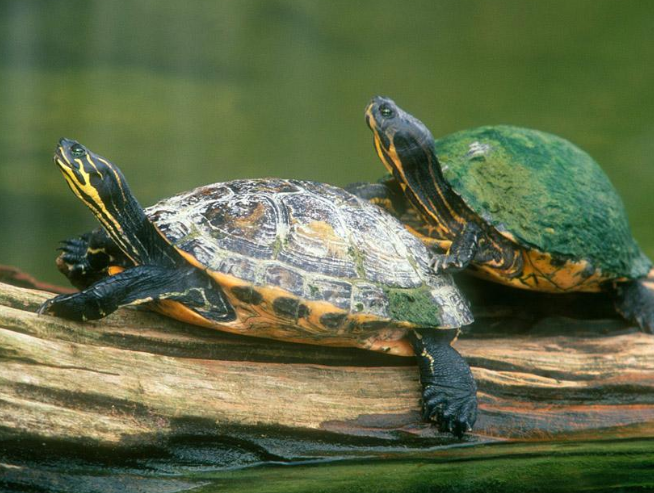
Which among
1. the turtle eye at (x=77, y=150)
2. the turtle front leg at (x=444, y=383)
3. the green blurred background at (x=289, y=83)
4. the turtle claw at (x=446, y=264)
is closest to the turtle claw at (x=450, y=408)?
the turtle front leg at (x=444, y=383)

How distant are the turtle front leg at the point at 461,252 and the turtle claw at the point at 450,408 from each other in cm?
52

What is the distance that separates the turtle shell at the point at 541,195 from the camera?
2.95 meters

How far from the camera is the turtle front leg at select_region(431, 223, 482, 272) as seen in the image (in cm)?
268

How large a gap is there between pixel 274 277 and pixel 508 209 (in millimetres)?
1264

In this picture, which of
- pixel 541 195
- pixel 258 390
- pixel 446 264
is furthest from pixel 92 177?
pixel 541 195

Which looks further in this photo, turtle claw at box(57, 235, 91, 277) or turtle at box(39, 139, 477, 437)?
turtle claw at box(57, 235, 91, 277)

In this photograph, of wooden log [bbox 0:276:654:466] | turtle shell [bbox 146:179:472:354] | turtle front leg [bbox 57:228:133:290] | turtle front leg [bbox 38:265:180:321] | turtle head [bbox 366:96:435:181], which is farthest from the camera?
turtle head [bbox 366:96:435:181]

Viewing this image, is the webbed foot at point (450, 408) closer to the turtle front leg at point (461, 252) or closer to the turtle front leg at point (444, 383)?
the turtle front leg at point (444, 383)

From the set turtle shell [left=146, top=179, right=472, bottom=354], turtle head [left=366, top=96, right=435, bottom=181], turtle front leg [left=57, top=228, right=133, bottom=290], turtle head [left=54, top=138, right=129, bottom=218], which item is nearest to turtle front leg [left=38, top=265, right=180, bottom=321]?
turtle shell [left=146, top=179, right=472, bottom=354]

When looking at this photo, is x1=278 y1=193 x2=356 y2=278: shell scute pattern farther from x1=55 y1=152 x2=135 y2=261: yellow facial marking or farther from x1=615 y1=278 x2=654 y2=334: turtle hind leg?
x1=615 y1=278 x2=654 y2=334: turtle hind leg

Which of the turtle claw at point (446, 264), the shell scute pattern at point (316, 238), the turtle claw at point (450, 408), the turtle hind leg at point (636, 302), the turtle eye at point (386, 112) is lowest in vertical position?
the turtle claw at point (450, 408)

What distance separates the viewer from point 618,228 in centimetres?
323

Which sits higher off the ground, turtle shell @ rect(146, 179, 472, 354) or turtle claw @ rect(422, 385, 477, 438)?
turtle shell @ rect(146, 179, 472, 354)

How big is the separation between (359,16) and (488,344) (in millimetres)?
5516
